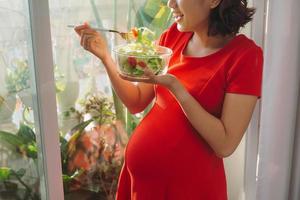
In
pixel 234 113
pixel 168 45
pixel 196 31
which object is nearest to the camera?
pixel 234 113

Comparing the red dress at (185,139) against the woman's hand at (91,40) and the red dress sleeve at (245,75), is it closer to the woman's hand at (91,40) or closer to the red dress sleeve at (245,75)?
the red dress sleeve at (245,75)

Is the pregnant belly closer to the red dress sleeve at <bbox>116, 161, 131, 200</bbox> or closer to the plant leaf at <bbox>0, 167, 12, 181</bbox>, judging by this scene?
the red dress sleeve at <bbox>116, 161, 131, 200</bbox>

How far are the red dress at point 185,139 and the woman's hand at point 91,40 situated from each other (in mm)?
209

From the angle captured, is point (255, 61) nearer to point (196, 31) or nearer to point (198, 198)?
point (196, 31)

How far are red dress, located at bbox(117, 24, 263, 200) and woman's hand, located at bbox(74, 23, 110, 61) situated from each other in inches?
8.2

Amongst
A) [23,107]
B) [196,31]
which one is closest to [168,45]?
Result: [196,31]

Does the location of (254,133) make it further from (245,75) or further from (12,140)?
(12,140)

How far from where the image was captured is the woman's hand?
1117 millimetres

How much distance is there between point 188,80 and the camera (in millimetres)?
1123

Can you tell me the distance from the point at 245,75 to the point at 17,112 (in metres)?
0.77

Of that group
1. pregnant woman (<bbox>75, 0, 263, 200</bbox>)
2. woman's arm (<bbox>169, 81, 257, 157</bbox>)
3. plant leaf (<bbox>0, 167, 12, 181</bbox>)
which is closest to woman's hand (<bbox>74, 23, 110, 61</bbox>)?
pregnant woman (<bbox>75, 0, 263, 200</bbox>)

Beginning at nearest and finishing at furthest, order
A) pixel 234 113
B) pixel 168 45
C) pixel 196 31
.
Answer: pixel 234 113, pixel 196 31, pixel 168 45

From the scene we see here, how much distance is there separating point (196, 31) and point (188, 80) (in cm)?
15

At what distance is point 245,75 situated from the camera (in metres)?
1.03
